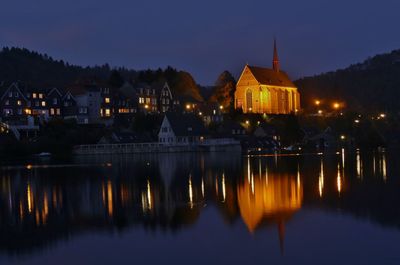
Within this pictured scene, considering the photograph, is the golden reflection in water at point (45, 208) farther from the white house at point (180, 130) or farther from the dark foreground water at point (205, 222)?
the white house at point (180, 130)

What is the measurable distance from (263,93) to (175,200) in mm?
93485

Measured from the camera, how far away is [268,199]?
92.3 ft

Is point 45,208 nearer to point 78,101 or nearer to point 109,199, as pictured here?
point 109,199

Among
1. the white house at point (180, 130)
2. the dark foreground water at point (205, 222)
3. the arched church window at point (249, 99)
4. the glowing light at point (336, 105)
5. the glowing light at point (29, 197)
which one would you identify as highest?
the arched church window at point (249, 99)

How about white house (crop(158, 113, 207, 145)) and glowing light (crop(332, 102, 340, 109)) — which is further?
glowing light (crop(332, 102, 340, 109))

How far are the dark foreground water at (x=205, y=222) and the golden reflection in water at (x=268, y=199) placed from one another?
1.9 inches

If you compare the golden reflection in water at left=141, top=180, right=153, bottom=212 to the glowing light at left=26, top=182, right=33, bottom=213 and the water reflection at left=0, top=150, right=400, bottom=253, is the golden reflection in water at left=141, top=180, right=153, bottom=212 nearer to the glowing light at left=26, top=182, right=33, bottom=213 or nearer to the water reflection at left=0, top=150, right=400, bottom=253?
the water reflection at left=0, top=150, right=400, bottom=253

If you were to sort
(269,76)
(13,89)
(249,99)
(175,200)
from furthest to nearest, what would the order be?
1. (269,76)
2. (249,99)
3. (13,89)
4. (175,200)

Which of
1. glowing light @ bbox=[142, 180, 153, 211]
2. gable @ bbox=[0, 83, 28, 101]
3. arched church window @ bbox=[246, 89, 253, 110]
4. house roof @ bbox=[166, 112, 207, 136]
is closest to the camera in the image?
glowing light @ bbox=[142, 180, 153, 211]

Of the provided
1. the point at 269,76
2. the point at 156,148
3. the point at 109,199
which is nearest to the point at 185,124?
the point at 156,148

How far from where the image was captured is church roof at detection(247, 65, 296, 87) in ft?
406

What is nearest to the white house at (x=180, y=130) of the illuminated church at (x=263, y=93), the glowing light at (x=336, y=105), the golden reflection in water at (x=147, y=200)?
the illuminated church at (x=263, y=93)

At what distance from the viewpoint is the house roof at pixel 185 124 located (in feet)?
295

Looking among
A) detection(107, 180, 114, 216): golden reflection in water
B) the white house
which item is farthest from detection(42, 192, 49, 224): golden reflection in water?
the white house
